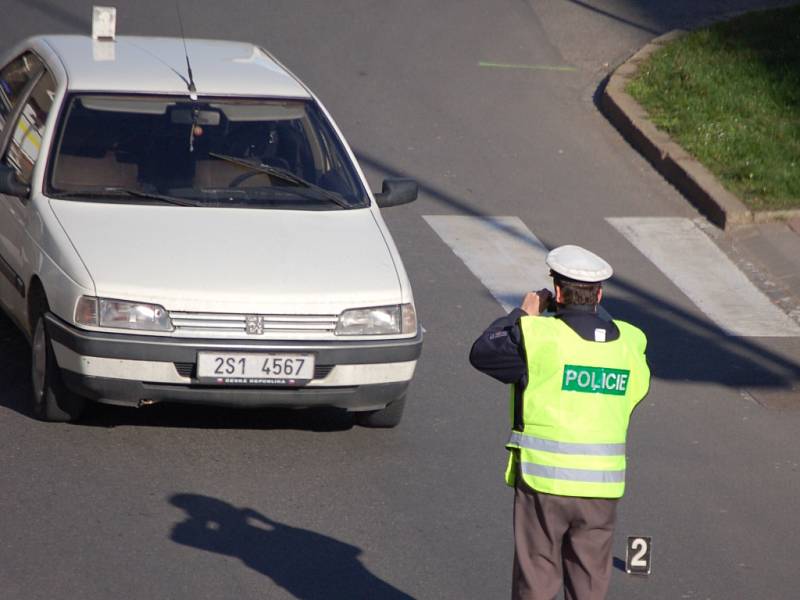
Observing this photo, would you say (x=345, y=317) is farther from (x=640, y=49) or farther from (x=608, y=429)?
(x=640, y=49)

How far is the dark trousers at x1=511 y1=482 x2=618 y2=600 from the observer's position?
196 inches

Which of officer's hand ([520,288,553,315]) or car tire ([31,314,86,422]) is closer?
officer's hand ([520,288,553,315])

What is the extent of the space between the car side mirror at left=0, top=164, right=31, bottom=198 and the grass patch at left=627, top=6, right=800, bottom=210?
6789mm

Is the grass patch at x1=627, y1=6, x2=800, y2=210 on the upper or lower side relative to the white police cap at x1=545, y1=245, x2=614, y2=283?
lower

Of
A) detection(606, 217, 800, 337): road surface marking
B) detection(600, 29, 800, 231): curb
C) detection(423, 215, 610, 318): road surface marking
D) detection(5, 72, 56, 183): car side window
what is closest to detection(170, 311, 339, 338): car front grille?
detection(5, 72, 56, 183): car side window

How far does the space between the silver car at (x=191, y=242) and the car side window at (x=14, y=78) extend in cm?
2

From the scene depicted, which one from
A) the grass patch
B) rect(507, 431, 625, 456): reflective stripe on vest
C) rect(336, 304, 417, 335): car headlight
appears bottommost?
the grass patch

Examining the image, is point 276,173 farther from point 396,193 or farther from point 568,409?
point 568,409

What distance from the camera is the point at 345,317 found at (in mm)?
7320

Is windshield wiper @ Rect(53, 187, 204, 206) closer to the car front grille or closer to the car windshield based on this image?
the car windshield

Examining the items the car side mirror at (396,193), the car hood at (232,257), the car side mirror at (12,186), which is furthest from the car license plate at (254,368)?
the car side mirror at (396,193)

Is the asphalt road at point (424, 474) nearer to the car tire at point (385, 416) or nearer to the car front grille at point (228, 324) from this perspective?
the car tire at point (385, 416)

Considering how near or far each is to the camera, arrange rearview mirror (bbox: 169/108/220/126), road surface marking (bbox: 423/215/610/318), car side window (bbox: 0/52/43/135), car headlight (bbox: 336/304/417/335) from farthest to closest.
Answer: road surface marking (bbox: 423/215/610/318)
car side window (bbox: 0/52/43/135)
rearview mirror (bbox: 169/108/220/126)
car headlight (bbox: 336/304/417/335)

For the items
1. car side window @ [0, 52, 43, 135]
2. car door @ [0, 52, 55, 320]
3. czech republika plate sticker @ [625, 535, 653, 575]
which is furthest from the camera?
car side window @ [0, 52, 43, 135]
